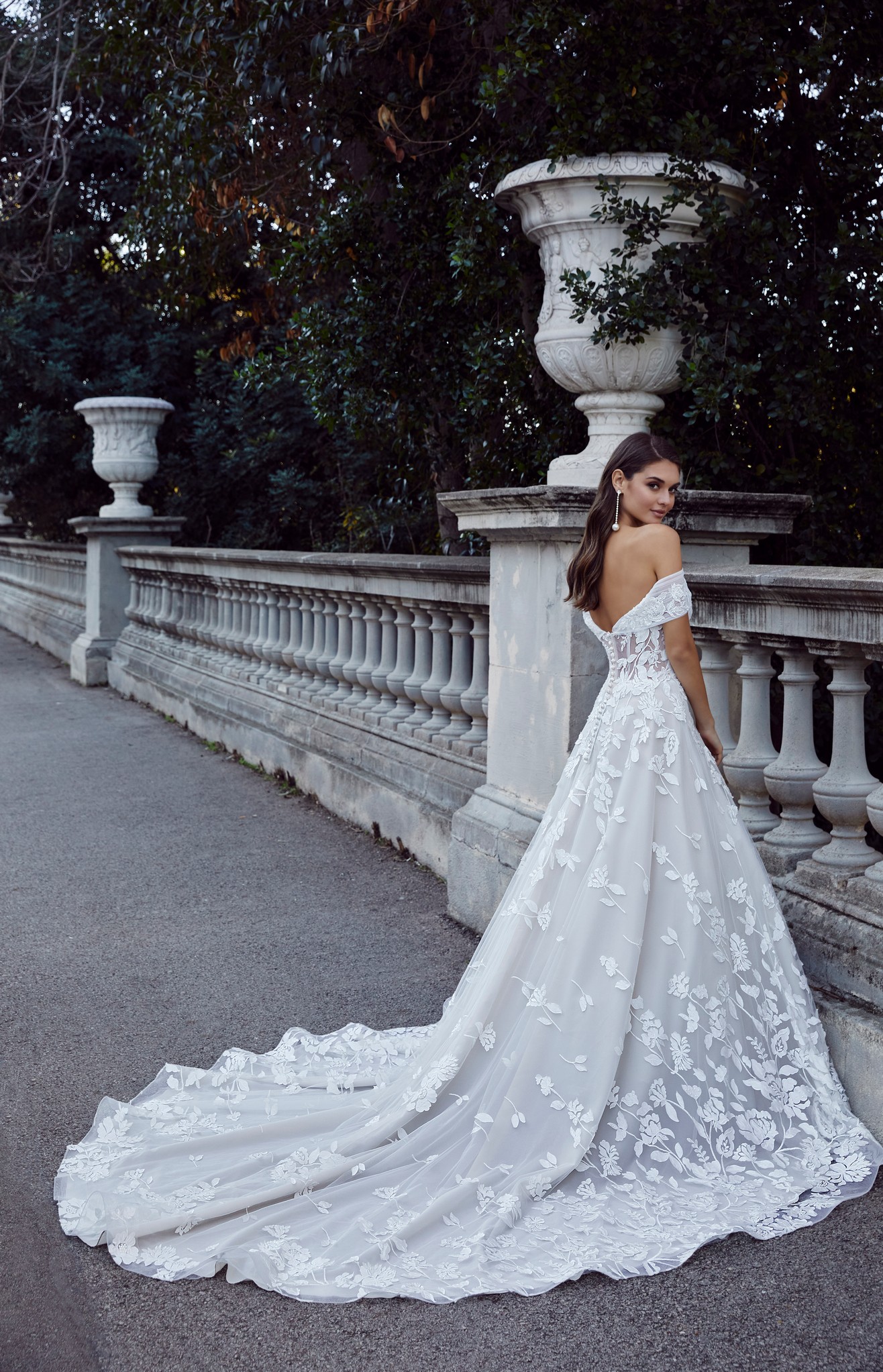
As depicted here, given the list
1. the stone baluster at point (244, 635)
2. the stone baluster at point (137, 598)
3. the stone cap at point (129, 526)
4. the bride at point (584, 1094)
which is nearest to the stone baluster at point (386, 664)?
the stone baluster at point (244, 635)

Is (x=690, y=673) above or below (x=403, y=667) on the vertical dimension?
above

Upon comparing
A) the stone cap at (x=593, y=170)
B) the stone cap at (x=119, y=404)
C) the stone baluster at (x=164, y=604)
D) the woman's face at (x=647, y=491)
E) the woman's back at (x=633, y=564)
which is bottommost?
the stone baluster at (x=164, y=604)

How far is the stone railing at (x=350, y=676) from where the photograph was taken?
18.3ft

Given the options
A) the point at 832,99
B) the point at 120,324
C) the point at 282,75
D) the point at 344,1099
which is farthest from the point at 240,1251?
the point at 120,324

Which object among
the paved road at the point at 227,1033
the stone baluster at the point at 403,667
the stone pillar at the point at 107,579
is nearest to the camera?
the paved road at the point at 227,1033

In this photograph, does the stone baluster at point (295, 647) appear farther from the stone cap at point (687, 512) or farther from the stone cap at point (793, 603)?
the stone cap at point (793, 603)

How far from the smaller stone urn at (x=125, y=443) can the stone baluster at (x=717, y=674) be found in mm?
9047

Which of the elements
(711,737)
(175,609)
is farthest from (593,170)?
(175,609)

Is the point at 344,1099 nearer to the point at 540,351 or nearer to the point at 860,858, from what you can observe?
the point at 860,858

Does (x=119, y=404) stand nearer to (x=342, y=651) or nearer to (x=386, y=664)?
(x=342, y=651)

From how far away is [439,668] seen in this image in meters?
5.78

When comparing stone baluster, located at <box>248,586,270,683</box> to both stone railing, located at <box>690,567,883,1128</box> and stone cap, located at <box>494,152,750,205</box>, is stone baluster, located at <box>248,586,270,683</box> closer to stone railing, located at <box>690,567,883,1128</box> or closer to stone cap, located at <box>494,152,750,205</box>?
stone cap, located at <box>494,152,750,205</box>

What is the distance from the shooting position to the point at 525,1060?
308 cm

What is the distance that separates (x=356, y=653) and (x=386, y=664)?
458 mm
